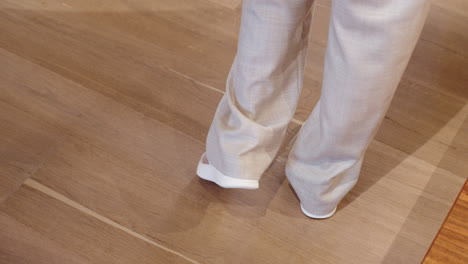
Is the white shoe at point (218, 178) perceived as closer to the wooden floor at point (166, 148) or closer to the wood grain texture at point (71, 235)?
the wooden floor at point (166, 148)

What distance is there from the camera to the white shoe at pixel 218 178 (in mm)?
1064

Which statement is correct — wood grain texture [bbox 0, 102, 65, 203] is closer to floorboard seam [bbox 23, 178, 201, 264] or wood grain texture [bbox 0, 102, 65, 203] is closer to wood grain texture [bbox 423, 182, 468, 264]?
floorboard seam [bbox 23, 178, 201, 264]

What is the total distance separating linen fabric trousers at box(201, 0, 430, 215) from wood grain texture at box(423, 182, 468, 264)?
18cm

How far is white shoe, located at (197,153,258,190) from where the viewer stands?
41.9 inches

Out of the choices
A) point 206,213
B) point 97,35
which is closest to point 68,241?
point 206,213

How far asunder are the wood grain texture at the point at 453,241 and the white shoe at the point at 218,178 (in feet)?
1.14

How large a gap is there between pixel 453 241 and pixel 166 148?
63cm

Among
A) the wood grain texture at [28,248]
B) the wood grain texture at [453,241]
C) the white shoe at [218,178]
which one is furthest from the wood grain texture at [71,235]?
the wood grain texture at [453,241]

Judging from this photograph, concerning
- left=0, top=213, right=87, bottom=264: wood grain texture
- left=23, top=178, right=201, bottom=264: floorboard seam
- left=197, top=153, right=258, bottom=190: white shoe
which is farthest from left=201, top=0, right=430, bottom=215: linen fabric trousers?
left=0, top=213, right=87, bottom=264: wood grain texture

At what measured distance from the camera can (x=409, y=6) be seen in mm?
739

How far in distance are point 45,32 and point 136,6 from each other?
0.25 m

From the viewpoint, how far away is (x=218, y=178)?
1.11m

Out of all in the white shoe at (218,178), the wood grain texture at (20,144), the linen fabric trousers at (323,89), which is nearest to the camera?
the linen fabric trousers at (323,89)

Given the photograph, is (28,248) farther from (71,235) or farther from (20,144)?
(20,144)
